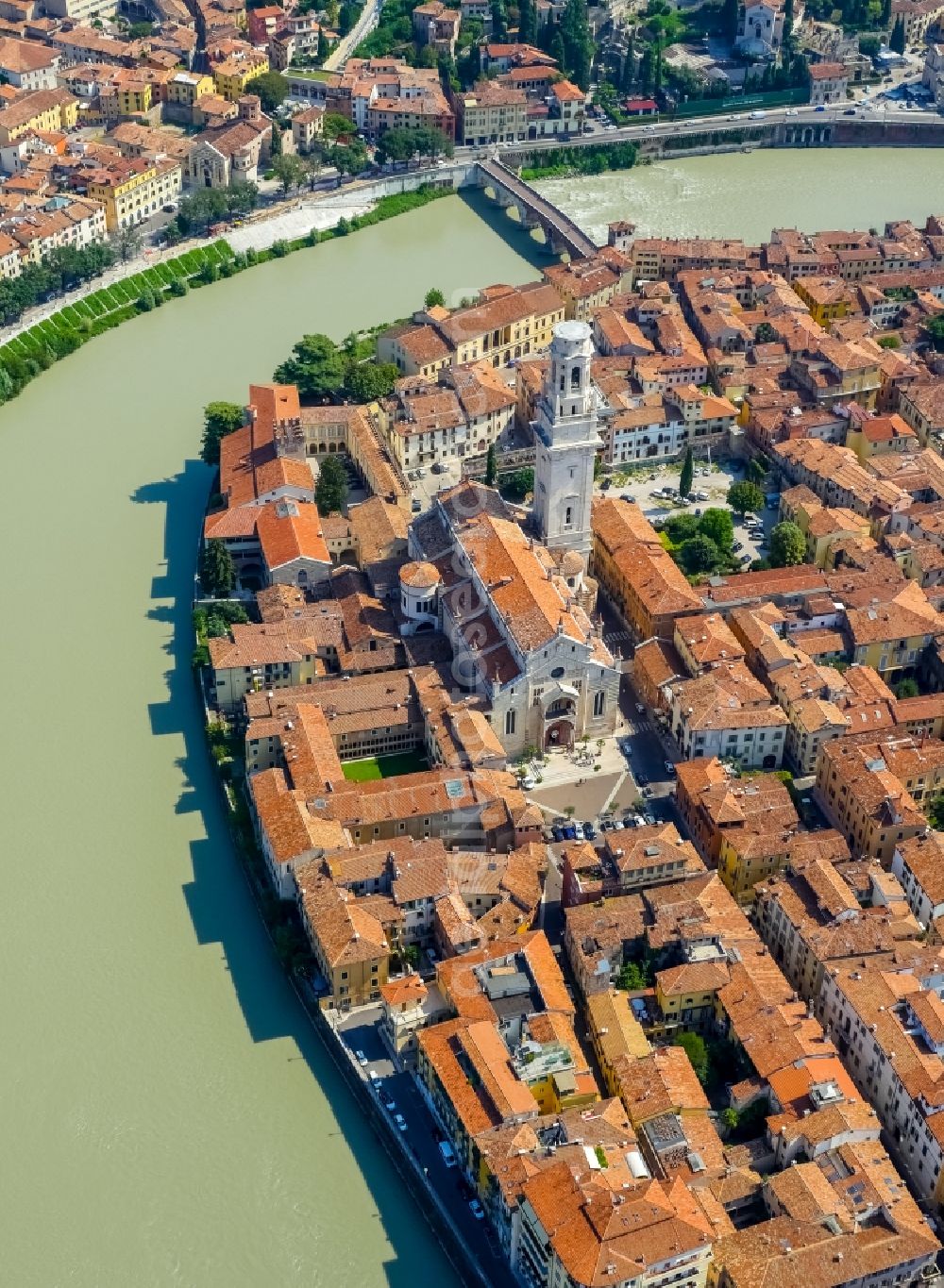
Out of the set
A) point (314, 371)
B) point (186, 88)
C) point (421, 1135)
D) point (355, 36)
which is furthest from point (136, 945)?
point (355, 36)

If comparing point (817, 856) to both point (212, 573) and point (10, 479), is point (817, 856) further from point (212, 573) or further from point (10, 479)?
point (10, 479)

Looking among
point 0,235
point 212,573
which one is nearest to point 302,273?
point 0,235

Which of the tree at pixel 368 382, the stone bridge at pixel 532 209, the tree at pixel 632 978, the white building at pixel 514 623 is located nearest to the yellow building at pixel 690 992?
the tree at pixel 632 978

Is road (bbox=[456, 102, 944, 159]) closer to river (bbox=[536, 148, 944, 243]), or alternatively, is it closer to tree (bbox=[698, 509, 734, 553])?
river (bbox=[536, 148, 944, 243])

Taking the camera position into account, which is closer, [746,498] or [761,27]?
[746,498]

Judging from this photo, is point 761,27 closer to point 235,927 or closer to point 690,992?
point 235,927

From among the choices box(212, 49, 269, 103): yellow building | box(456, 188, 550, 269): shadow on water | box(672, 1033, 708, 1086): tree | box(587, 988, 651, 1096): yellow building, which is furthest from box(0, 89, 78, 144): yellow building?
box(672, 1033, 708, 1086): tree

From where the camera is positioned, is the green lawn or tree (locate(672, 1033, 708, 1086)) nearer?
tree (locate(672, 1033, 708, 1086))
